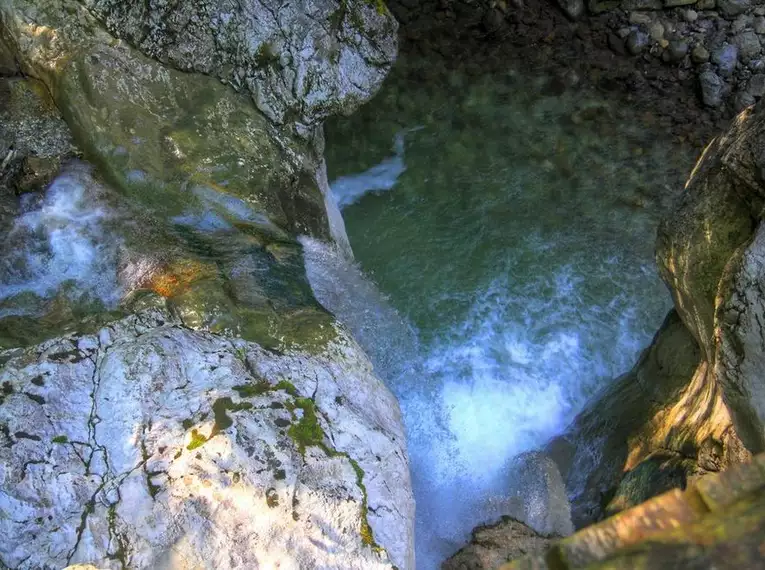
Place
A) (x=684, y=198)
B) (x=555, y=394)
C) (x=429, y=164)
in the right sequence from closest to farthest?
(x=684, y=198), (x=555, y=394), (x=429, y=164)

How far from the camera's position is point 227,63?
483 cm

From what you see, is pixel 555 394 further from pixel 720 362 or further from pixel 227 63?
pixel 227 63

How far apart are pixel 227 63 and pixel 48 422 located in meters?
3.03

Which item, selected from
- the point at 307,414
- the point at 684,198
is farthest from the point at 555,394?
the point at 307,414

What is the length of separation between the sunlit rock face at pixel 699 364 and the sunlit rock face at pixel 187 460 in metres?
1.60

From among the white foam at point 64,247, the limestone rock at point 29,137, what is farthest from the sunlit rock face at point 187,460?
the limestone rock at point 29,137

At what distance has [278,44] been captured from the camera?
195 inches

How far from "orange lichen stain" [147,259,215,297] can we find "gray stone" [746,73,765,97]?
23.6 ft

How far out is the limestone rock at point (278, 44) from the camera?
4617 millimetres

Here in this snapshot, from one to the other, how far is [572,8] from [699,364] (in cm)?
588

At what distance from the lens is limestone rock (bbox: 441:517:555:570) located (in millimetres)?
3979

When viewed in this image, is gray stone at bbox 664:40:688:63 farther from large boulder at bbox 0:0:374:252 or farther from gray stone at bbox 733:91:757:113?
large boulder at bbox 0:0:374:252

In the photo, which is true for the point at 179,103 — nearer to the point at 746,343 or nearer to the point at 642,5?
the point at 746,343

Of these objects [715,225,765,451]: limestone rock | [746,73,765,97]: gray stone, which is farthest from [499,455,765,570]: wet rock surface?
[746,73,765,97]: gray stone
